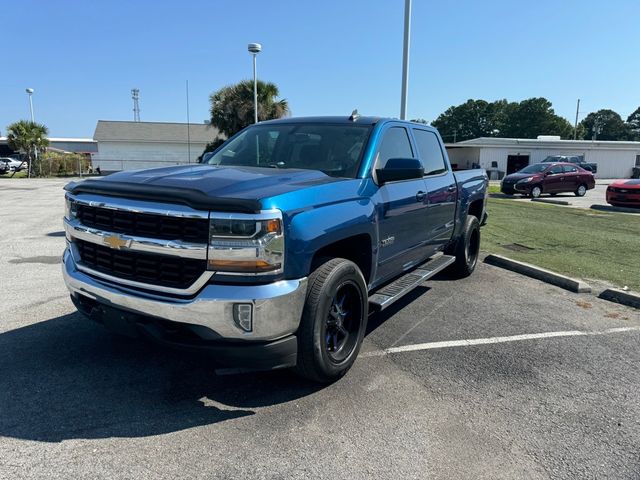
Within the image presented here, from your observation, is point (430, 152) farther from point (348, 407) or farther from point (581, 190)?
point (581, 190)

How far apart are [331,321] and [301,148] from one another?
5.81 ft

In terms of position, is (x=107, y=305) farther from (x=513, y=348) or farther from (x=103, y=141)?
(x=103, y=141)

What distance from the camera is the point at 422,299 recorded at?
5.91m

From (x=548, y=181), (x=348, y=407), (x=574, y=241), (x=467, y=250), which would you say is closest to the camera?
(x=348, y=407)

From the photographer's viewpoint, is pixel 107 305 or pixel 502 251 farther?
pixel 502 251

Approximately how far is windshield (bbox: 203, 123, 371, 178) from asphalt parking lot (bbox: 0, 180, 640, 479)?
174cm

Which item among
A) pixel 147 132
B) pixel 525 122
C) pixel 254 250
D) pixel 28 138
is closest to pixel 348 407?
pixel 254 250

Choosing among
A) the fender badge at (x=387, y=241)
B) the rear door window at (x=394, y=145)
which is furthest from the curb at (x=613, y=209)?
the fender badge at (x=387, y=241)

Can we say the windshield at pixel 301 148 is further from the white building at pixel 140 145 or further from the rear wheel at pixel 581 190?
the white building at pixel 140 145

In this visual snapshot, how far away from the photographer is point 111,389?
3.41 metres

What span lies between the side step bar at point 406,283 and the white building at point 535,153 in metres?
36.8

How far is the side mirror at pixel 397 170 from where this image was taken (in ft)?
12.9

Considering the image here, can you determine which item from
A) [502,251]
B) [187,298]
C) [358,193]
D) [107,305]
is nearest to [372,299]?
[358,193]

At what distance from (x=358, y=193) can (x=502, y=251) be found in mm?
6021
